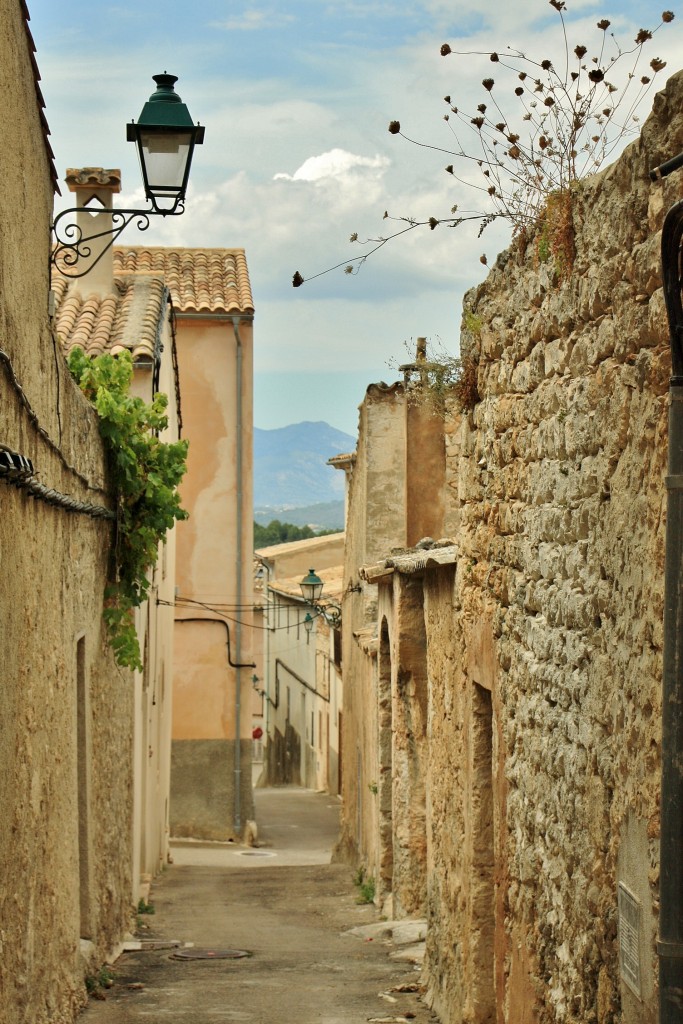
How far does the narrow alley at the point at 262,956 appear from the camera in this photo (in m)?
8.47

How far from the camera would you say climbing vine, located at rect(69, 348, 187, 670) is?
413 inches

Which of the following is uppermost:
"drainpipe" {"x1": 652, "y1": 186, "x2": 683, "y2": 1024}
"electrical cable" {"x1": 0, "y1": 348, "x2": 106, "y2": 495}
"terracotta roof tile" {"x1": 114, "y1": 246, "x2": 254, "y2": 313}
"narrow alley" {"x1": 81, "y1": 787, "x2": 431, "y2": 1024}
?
"terracotta roof tile" {"x1": 114, "y1": 246, "x2": 254, "y2": 313}

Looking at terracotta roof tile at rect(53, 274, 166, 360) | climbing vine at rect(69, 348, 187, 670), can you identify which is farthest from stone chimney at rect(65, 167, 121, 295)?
climbing vine at rect(69, 348, 187, 670)

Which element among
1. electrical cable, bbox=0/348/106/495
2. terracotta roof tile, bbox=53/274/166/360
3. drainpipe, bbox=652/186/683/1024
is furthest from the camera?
terracotta roof tile, bbox=53/274/166/360

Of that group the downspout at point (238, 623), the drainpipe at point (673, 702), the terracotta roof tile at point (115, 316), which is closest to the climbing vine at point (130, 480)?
the terracotta roof tile at point (115, 316)

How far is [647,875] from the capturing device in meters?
3.94

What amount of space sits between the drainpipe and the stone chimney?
1213 centimetres

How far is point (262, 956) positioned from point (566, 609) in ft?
22.3

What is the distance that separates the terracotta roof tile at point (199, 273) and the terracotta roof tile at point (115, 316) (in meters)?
4.98

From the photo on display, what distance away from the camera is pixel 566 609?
5.05 m

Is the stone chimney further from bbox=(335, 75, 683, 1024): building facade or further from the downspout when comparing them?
bbox=(335, 75, 683, 1024): building facade

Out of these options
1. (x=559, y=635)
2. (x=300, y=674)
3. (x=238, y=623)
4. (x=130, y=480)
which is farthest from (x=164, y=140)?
(x=300, y=674)

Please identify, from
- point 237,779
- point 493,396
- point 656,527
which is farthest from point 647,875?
point 237,779

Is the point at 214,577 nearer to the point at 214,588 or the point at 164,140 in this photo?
the point at 214,588
